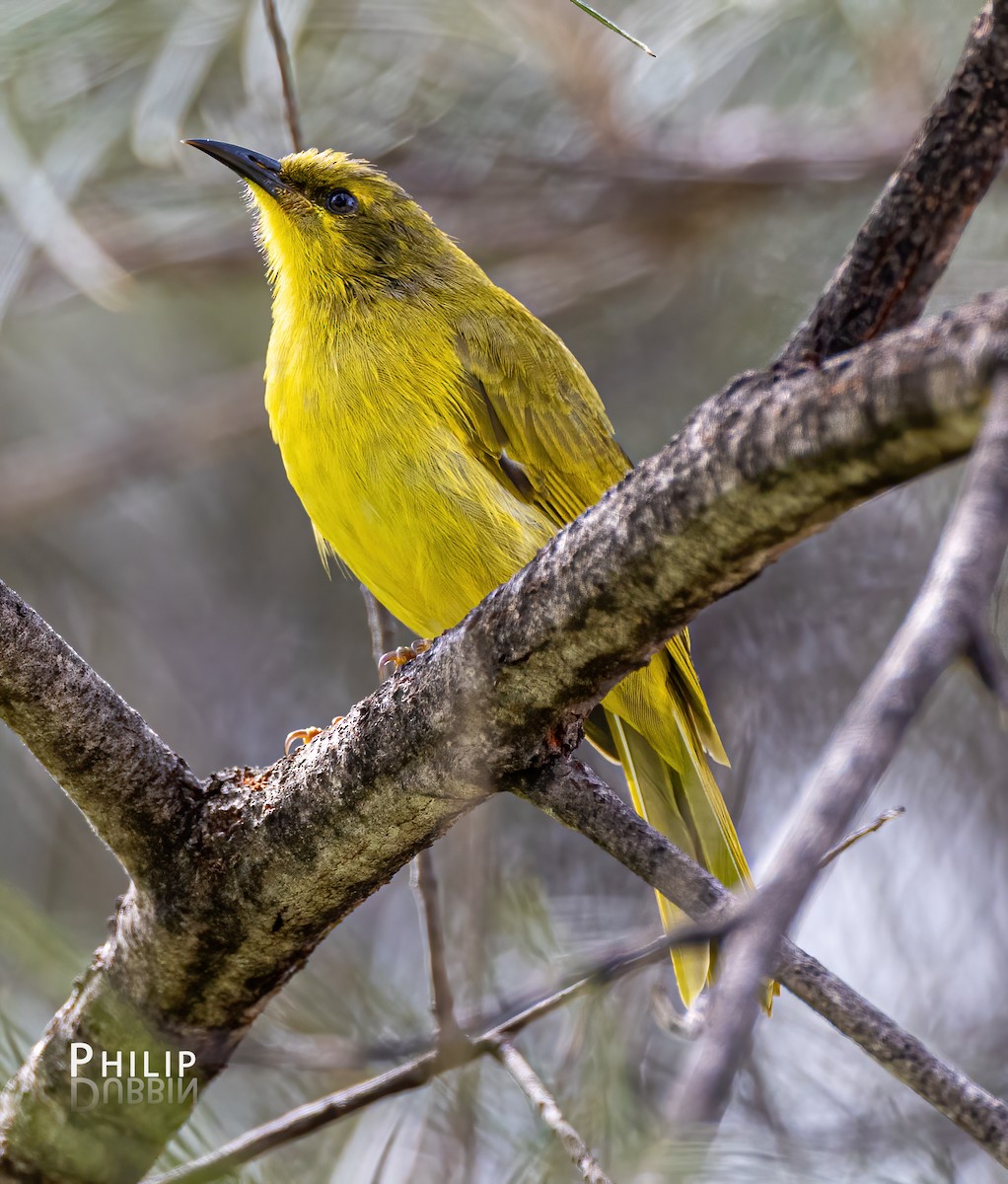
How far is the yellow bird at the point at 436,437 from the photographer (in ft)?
9.78

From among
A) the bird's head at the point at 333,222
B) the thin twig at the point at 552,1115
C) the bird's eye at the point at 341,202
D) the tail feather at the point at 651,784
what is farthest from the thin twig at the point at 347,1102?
the bird's eye at the point at 341,202

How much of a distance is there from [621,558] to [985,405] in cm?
54

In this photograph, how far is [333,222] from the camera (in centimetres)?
375

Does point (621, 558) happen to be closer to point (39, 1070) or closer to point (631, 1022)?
point (39, 1070)

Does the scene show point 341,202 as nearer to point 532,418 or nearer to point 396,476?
point 532,418

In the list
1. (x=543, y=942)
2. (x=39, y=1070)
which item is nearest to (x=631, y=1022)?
(x=543, y=942)

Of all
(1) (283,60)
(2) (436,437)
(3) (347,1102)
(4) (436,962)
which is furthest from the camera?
(2) (436,437)

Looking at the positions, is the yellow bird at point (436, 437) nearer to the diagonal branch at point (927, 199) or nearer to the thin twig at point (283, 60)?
the thin twig at point (283, 60)

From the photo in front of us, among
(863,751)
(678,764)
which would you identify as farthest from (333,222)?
(863,751)

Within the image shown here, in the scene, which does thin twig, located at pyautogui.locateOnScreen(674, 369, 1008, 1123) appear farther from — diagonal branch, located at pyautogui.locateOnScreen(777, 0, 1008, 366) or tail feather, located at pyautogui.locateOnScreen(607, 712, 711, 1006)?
tail feather, located at pyautogui.locateOnScreen(607, 712, 711, 1006)

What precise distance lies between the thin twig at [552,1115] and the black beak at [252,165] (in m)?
2.58

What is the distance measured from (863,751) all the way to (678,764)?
2.40 meters

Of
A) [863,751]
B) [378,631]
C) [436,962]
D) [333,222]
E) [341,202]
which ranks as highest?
[341,202]

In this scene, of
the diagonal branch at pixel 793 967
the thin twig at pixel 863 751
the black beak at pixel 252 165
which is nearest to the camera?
the thin twig at pixel 863 751
